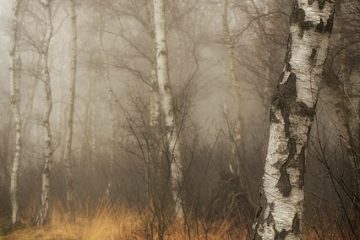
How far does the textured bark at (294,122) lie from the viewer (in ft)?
8.83

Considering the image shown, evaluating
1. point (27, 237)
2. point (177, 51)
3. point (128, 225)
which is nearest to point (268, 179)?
point (128, 225)

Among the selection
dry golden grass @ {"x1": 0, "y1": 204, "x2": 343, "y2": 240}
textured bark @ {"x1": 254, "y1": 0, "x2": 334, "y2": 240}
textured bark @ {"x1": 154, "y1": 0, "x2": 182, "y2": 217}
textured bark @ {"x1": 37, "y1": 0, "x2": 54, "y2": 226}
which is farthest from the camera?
textured bark @ {"x1": 37, "y1": 0, "x2": 54, "y2": 226}

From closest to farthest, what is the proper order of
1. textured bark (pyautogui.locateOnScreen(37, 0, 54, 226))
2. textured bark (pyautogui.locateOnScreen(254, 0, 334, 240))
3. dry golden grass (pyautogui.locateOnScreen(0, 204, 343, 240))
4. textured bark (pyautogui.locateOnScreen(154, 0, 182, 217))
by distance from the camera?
textured bark (pyautogui.locateOnScreen(254, 0, 334, 240)) < dry golden grass (pyautogui.locateOnScreen(0, 204, 343, 240)) < textured bark (pyautogui.locateOnScreen(154, 0, 182, 217)) < textured bark (pyautogui.locateOnScreen(37, 0, 54, 226))

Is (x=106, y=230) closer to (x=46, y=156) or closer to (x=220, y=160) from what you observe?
(x=46, y=156)

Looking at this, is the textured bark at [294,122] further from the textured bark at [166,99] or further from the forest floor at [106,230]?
the textured bark at [166,99]

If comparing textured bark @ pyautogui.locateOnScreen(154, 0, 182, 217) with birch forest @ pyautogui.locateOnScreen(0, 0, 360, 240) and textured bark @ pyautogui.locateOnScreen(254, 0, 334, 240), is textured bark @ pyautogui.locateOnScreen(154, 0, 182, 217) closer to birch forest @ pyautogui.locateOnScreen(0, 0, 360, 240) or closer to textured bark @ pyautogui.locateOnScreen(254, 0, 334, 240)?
birch forest @ pyautogui.locateOnScreen(0, 0, 360, 240)

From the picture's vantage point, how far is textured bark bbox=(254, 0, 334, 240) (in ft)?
8.83

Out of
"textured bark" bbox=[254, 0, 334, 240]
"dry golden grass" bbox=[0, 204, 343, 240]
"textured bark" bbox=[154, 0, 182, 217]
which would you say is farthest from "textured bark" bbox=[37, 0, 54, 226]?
"textured bark" bbox=[254, 0, 334, 240]

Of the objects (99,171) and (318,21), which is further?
(99,171)

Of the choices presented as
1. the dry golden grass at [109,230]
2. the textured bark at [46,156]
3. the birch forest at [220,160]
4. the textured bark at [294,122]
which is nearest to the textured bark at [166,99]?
the birch forest at [220,160]

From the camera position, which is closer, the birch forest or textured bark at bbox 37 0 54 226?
the birch forest

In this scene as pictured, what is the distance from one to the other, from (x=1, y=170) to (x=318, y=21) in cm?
1034

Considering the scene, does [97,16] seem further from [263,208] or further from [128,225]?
[263,208]

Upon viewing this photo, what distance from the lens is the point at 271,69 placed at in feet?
30.1
